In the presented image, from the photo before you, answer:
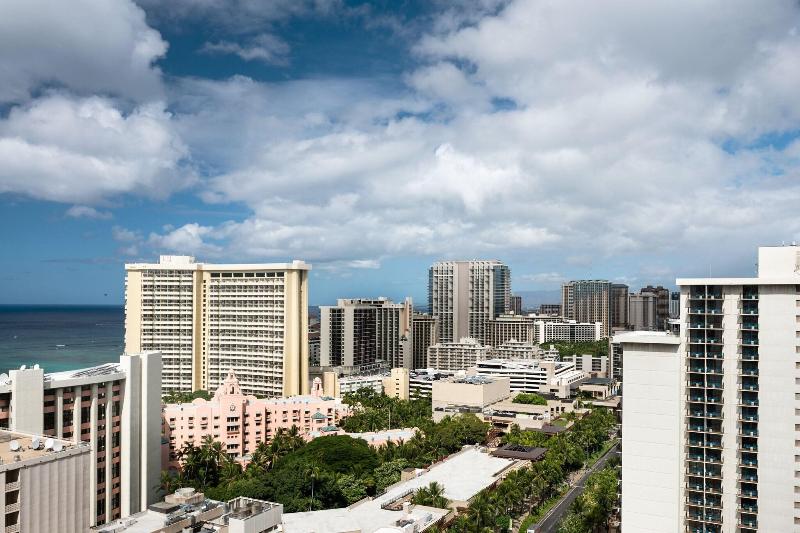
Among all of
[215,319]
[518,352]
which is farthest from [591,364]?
[215,319]

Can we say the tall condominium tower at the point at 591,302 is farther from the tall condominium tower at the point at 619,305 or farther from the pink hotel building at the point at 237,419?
the pink hotel building at the point at 237,419

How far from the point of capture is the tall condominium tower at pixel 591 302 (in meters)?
155

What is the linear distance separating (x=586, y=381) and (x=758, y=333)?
64565 mm

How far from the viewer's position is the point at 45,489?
1727 cm

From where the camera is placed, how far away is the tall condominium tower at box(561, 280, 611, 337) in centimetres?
15488

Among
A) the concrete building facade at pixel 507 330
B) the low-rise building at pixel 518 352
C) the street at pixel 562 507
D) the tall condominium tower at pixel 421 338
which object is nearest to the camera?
the street at pixel 562 507

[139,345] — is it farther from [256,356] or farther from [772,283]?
[772,283]

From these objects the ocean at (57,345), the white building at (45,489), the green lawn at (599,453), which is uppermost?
the white building at (45,489)

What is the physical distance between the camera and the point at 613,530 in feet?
118

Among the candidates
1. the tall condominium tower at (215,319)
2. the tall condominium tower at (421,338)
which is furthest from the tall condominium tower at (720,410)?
the tall condominium tower at (421,338)

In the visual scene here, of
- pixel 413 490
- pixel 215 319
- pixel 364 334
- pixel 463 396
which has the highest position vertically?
pixel 215 319

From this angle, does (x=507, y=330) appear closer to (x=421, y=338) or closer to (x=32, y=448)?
(x=421, y=338)

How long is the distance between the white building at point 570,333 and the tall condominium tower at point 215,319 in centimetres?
8268

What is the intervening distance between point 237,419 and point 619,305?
120m
